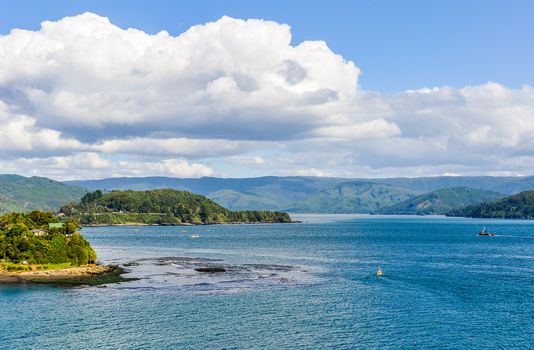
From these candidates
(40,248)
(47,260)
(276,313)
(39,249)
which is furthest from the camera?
(40,248)

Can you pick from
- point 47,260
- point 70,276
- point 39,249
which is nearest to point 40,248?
point 39,249

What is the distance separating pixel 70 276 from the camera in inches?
6516

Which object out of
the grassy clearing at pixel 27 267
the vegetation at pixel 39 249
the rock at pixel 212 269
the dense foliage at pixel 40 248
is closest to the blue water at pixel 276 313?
the rock at pixel 212 269

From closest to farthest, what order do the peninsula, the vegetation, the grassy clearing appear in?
the peninsula < the grassy clearing < the vegetation

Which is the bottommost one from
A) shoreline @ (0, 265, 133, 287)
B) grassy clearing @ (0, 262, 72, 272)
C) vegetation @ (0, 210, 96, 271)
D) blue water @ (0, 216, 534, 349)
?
blue water @ (0, 216, 534, 349)

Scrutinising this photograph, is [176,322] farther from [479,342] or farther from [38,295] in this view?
[479,342]

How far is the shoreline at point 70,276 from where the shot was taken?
155m

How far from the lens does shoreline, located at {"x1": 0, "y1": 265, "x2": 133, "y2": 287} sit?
154625mm

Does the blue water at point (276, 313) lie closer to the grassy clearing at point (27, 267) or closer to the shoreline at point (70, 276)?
the shoreline at point (70, 276)

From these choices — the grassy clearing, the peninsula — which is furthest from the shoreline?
the grassy clearing

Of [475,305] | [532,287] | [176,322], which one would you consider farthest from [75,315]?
[532,287]

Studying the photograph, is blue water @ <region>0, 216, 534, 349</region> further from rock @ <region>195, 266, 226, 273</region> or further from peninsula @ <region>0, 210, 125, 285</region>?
peninsula @ <region>0, 210, 125, 285</region>

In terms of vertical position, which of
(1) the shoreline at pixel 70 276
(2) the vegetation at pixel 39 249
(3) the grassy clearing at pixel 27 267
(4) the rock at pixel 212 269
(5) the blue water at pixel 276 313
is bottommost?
(5) the blue water at pixel 276 313

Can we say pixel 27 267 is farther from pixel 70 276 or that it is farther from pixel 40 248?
pixel 70 276
